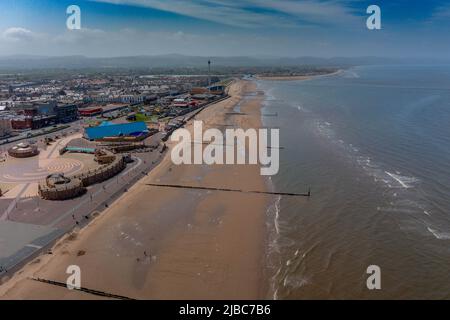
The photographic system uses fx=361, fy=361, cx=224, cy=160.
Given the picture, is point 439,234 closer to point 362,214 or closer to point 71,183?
point 362,214

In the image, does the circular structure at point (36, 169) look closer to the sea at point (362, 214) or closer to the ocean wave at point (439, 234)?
the sea at point (362, 214)

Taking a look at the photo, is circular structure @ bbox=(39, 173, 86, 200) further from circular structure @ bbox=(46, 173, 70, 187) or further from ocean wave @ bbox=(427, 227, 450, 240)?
ocean wave @ bbox=(427, 227, 450, 240)

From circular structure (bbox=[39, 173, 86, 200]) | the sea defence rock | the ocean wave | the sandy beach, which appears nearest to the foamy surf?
the ocean wave

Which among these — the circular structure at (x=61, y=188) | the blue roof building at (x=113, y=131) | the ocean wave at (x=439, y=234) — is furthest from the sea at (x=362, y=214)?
the blue roof building at (x=113, y=131)

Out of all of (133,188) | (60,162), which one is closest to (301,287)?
(133,188)

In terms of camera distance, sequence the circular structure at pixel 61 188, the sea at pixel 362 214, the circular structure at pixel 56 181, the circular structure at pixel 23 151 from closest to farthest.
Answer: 1. the sea at pixel 362 214
2. the circular structure at pixel 61 188
3. the circular structure at pixel 56 181
4. the circular structure at pixel 23 151
